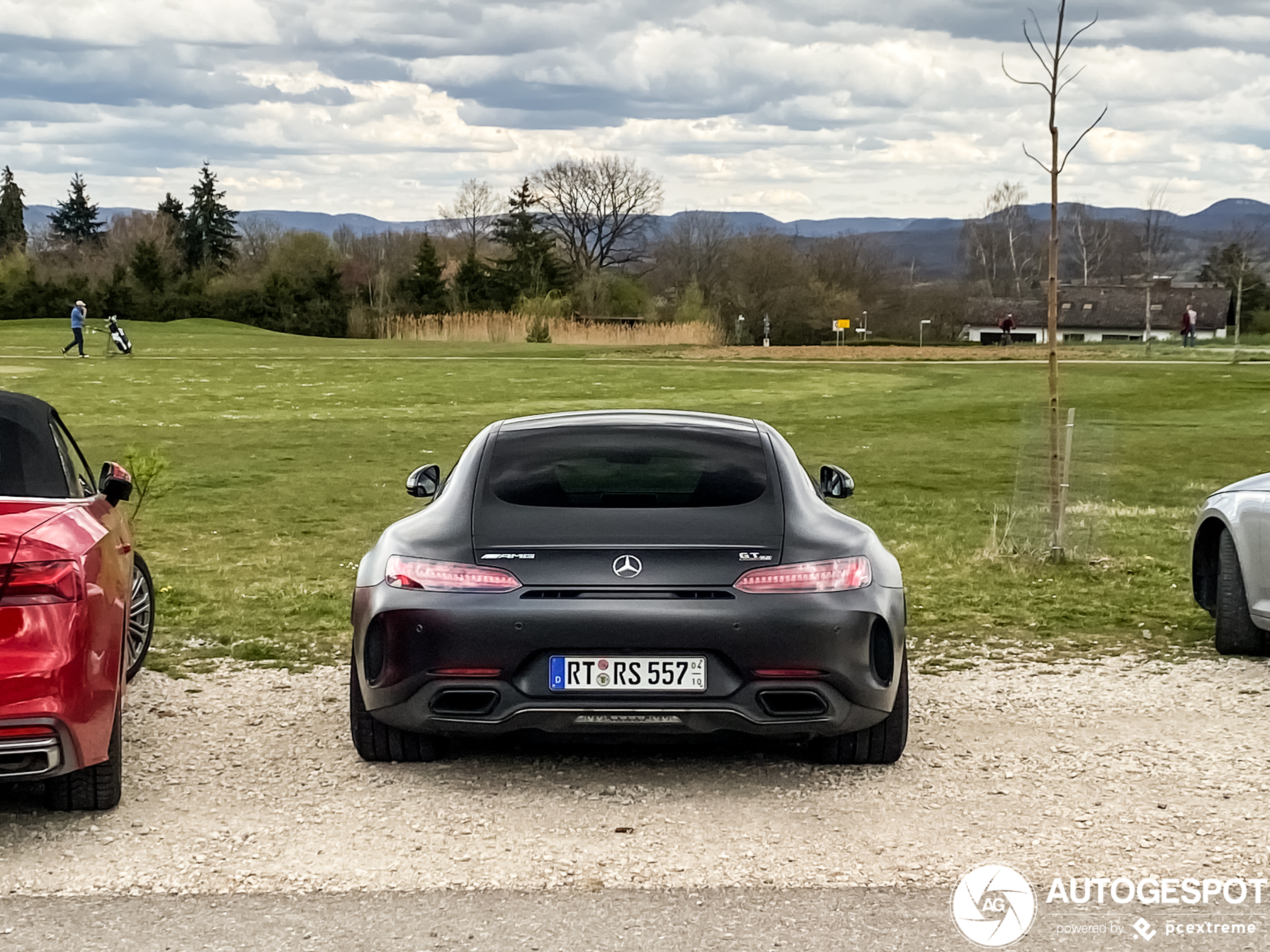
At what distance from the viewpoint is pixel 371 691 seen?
5.80 m

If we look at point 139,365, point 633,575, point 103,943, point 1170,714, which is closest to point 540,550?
point 633,575

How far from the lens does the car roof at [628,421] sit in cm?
658

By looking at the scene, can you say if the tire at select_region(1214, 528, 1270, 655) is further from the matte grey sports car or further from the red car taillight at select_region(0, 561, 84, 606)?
the red car taillight at select_region(0, 561, 84, 606)

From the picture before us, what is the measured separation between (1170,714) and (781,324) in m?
87.7

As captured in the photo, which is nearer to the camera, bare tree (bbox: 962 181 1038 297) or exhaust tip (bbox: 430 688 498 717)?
exhaust tip (bbox: 430 688 498 717)

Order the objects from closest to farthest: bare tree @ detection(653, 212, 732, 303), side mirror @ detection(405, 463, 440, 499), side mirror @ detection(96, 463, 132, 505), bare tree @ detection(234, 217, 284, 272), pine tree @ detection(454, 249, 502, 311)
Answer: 1. side mirror @ detection(96, 463, 132, 505)
2. side mirror @ detection(405, 463, 440, 499)
3. pine tree @ detection(454, 249, 502, 311)
4. bare tree @ detection(234, 217, 284, 272)
5. bare tree @ detection(653, 212, 732, 303)

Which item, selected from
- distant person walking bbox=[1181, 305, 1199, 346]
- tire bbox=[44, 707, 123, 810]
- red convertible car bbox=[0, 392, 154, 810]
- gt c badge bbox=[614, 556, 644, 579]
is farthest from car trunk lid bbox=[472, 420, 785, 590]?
distant person walking bbox=[1181, 305, 1199, 346]

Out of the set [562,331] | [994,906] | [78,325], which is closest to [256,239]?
[562,331]

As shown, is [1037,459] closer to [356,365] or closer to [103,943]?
[103,943]

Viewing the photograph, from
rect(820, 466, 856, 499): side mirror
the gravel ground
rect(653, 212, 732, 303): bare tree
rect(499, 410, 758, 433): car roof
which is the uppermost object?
rect(653, 212, 732, 303): bare tree

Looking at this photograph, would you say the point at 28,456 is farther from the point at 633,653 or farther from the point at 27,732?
the point at 633,653

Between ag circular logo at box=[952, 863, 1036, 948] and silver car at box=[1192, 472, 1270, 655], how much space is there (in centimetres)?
372

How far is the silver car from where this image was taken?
799cm

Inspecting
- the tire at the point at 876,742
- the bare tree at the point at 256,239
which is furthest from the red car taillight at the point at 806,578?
the bare tree at the point at 256,239
